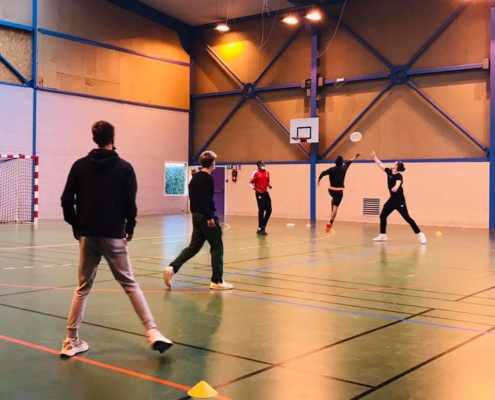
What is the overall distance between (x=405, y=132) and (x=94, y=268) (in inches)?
823

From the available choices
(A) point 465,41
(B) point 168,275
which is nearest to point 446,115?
(A) point 465,41

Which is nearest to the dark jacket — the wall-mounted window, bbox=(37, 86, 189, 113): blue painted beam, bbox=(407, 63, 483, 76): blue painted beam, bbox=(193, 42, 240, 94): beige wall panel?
bbox=(407, 63, 483, 76): blue painted beam

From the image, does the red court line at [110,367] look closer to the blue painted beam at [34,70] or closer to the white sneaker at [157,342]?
the white sneaker at [157,342]

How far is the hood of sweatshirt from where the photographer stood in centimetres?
495

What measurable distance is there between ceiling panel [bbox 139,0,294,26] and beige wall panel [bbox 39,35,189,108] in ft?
8.34

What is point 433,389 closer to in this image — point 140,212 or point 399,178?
point 399,178

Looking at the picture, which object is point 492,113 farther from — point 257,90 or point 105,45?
point 105,45

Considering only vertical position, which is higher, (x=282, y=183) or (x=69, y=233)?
(x=282, y=183)

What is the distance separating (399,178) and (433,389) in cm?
1127

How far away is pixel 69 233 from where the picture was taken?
17.5m

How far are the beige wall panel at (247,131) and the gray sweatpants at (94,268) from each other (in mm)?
22419

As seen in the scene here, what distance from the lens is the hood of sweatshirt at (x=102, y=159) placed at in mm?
4949

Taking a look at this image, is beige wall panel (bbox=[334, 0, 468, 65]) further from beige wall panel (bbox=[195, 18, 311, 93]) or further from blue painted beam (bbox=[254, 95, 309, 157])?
blue painted beam (bbox=[254, 95, 309, 157])

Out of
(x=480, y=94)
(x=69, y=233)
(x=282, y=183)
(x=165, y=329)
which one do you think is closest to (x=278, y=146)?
(x=282, y=183)
